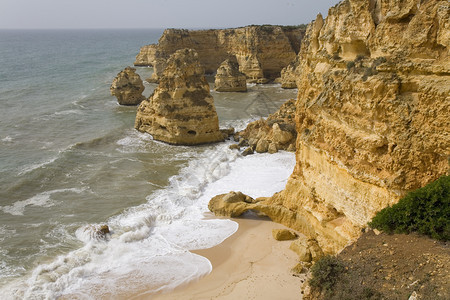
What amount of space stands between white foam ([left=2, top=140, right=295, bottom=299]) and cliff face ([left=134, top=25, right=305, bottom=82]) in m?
38.1

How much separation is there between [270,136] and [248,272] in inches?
620

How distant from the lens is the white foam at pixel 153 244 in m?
13.3

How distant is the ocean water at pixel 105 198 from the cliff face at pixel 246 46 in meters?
20.6

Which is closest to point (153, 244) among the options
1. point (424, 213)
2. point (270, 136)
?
point (424, 213)

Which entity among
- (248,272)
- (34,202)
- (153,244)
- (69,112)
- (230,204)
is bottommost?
(34,202)

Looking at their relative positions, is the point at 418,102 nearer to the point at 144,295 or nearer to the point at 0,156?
the point at 144,295

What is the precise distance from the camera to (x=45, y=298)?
12625mm

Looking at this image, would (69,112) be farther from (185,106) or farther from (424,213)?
(424,213)

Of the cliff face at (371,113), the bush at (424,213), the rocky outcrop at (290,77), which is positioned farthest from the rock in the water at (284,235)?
the rocky outcrop at (290,77)

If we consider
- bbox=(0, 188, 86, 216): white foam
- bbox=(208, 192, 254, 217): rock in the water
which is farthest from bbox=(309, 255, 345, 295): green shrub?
bbox=(0, 188, 86, 216): white foam

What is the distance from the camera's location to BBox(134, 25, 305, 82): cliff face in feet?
195

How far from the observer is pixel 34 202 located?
66.7 feet

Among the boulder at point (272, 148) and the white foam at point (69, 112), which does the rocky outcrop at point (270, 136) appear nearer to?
the boulder at point (272, 148)

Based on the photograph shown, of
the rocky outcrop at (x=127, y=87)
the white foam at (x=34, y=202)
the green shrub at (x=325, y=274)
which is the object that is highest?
the rocky outcrop at (x=127, y=87)
